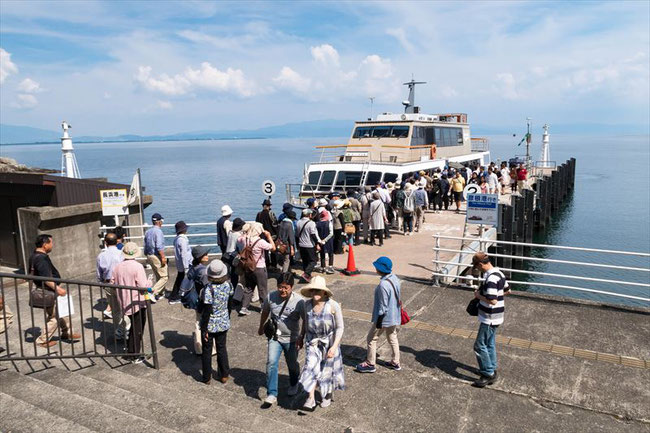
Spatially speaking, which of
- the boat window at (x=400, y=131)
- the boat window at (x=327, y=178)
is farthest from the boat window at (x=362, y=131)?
the boat window at (x=327, y=178)

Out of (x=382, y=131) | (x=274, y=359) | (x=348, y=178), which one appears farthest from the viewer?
(x=382, y=131)

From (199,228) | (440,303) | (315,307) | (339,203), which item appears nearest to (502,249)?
(339,203)

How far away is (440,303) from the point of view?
931 centimetres

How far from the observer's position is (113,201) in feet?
37.6

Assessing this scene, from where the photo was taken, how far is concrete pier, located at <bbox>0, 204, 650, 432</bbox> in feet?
16.0

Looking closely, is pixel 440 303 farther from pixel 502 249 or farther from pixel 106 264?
pixel 502 249

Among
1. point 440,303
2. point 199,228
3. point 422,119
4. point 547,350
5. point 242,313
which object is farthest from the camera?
point 199,228

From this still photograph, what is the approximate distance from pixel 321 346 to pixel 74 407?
257 cm

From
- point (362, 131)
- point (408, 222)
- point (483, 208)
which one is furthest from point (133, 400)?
point (362, 131)

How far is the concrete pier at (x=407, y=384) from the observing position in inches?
192

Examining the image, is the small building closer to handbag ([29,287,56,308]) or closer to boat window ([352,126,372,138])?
handbag ([29,287,56,308])

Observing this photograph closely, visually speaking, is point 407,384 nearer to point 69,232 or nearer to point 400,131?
point 69,232

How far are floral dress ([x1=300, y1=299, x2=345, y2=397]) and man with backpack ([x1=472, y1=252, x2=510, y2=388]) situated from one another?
6.38 ft

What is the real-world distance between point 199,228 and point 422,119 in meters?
16.6
